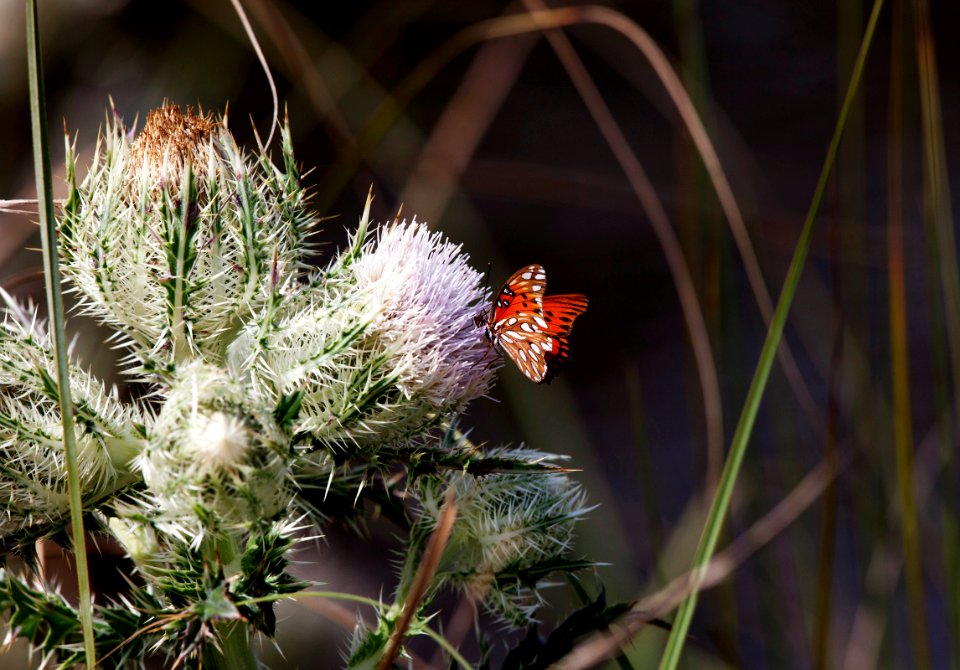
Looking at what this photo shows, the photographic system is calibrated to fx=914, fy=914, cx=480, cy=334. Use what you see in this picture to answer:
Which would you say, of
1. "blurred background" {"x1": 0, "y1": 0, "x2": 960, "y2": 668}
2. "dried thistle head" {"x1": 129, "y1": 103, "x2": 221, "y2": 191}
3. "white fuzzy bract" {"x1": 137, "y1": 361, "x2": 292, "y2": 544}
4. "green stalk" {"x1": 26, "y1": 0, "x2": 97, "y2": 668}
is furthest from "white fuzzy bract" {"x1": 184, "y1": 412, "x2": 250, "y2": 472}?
"blurred background" {"x1": 0, "y1": 0, "x2": 960, "y2": 668}

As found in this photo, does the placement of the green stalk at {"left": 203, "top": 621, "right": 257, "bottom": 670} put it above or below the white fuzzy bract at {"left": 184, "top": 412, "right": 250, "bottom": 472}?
below

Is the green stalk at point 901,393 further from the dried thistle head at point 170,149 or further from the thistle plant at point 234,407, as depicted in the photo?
the dried thistle head at point 170,149

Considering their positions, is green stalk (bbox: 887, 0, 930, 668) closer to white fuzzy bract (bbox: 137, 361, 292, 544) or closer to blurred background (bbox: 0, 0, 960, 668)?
blurred background (bbox: 0, 0, 960, 668)

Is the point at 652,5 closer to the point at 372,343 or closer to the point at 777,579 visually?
the point at 777,579

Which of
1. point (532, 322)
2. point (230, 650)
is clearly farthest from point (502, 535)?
point (230, 650)

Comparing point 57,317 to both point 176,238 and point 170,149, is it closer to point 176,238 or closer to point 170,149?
point 176,238

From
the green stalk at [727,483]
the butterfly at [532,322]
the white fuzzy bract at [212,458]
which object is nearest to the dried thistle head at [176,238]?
the white fuzzy bract at [212,458]

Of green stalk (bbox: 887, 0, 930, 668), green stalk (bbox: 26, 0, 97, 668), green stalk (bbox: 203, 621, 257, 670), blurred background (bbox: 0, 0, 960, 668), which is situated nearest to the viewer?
green stalk (bbox: 26, 0, 97, 668)
